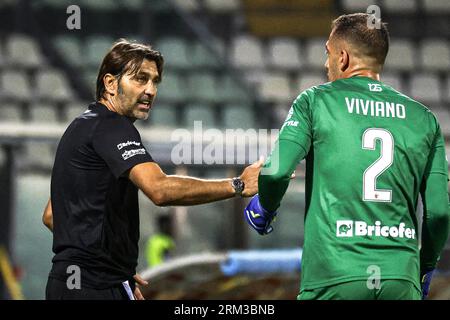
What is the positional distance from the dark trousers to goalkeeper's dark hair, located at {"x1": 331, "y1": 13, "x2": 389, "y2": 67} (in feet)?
3.74

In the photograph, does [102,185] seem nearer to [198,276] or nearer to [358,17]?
[358,17]

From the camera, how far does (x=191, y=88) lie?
1167 cm

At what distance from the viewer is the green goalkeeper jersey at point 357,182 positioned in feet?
8.54

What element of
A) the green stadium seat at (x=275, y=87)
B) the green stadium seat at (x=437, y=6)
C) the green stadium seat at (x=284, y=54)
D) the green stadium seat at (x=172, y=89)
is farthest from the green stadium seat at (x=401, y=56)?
the green stadium seat at (x=172, y=89)

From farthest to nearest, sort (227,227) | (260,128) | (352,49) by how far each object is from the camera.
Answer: (260,128) → (227,227) → (352,49)

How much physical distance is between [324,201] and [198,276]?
3578 mm

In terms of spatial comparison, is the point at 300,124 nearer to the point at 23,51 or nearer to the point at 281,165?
the point at 281,165

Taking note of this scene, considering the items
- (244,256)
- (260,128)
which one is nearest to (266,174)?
(244,256)

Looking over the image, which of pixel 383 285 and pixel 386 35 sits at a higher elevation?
pixel 386 35

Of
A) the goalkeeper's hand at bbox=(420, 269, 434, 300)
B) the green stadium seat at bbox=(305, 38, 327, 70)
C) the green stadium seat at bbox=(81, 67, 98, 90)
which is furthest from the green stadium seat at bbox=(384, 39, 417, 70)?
the goalkeeper's hand at bbox=(420, 269, 434, 300)

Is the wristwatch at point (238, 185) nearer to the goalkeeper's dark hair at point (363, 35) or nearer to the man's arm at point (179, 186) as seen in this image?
the man's arm at point (179, 186)

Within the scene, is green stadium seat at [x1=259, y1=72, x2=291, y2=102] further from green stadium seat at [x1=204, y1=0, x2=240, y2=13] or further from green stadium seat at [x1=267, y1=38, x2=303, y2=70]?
green stadium seat at [x1=204, y1=0, x2=240, y2=13]

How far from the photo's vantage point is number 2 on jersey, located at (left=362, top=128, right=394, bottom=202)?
2605 millimetres

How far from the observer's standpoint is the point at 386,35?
283 centimetres
